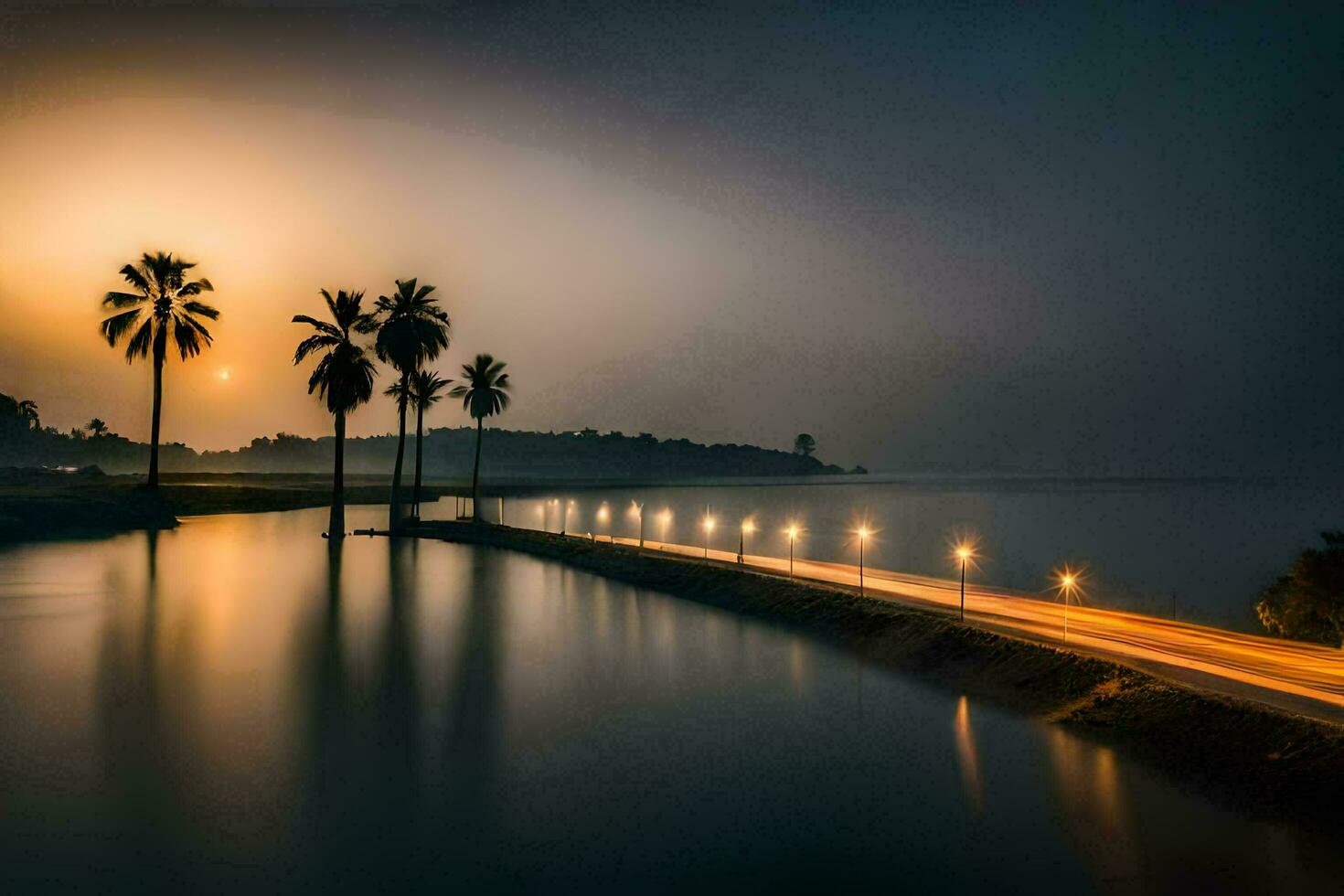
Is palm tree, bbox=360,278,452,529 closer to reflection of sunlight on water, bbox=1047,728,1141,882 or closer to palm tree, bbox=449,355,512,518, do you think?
palm tree, bbox=449,355,512,518

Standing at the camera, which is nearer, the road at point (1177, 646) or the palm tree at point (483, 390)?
the road at point (1177, 646)

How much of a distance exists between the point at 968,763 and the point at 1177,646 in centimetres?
1393

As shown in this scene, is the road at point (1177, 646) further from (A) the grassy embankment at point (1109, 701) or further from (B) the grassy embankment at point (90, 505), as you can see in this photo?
(B) the grassy embankment at point (90, 505)

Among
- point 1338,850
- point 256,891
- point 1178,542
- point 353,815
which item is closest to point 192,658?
point 353,815

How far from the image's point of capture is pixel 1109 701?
2095 cm

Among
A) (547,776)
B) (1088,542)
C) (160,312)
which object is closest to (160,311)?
(160,312)

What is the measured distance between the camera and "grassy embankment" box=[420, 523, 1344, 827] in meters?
16.0

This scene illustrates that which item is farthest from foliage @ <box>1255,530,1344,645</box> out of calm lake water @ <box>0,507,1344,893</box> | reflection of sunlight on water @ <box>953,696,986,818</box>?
reflection of sunlight on water @ <box>953,696,986,818</box>

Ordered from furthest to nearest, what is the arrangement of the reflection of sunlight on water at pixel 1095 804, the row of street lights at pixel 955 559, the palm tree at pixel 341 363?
the palm tree at pixel 341 363, the row of street lights at pixel 955 559, the reflection of sunlight on water at pixel 1095 804

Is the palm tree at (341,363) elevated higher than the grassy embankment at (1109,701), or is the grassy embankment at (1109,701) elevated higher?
the palm tree at (341,363)

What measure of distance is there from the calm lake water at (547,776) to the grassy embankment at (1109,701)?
3.50ft

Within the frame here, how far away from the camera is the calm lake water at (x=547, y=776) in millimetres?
13180

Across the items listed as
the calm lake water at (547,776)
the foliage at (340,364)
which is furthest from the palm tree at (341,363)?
the calm lake water at (547,776)

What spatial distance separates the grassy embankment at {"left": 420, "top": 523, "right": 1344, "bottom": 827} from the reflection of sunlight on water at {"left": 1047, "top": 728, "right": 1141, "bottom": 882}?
0.98 m
